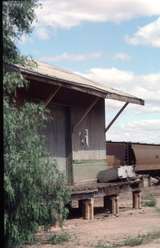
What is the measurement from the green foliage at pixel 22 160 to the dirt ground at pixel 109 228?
195cm

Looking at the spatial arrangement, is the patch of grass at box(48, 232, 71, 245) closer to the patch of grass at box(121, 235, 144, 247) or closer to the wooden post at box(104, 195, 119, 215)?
the patch of grass at box(121, 235, 144, 247)

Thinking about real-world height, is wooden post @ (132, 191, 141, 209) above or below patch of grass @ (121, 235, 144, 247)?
above

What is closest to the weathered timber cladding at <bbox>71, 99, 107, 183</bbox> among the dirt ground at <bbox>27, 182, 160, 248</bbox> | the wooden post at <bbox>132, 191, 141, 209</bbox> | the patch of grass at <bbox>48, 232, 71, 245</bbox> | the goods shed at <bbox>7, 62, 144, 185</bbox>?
the goods shed at <bbox>7, 62, 144, 185</bbox>

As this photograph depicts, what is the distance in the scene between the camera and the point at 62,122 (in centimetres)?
1650

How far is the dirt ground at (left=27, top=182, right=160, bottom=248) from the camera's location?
11812mm

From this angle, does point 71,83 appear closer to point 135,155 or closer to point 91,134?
point 91,134

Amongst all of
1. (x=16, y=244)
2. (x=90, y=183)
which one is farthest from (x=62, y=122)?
(x=16, y=244)

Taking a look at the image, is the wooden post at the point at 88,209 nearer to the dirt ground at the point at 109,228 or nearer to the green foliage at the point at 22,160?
the dirt ground at the point at 109,228

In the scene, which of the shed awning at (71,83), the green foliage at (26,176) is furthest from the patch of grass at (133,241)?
the shed awning at (71,83)

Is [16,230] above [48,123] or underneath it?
underneath

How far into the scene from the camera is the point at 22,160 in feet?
28.9

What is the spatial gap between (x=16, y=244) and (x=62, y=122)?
7403 millimetres

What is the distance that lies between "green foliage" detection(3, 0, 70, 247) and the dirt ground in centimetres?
195

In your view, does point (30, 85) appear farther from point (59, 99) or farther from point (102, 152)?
point (102, 152)
